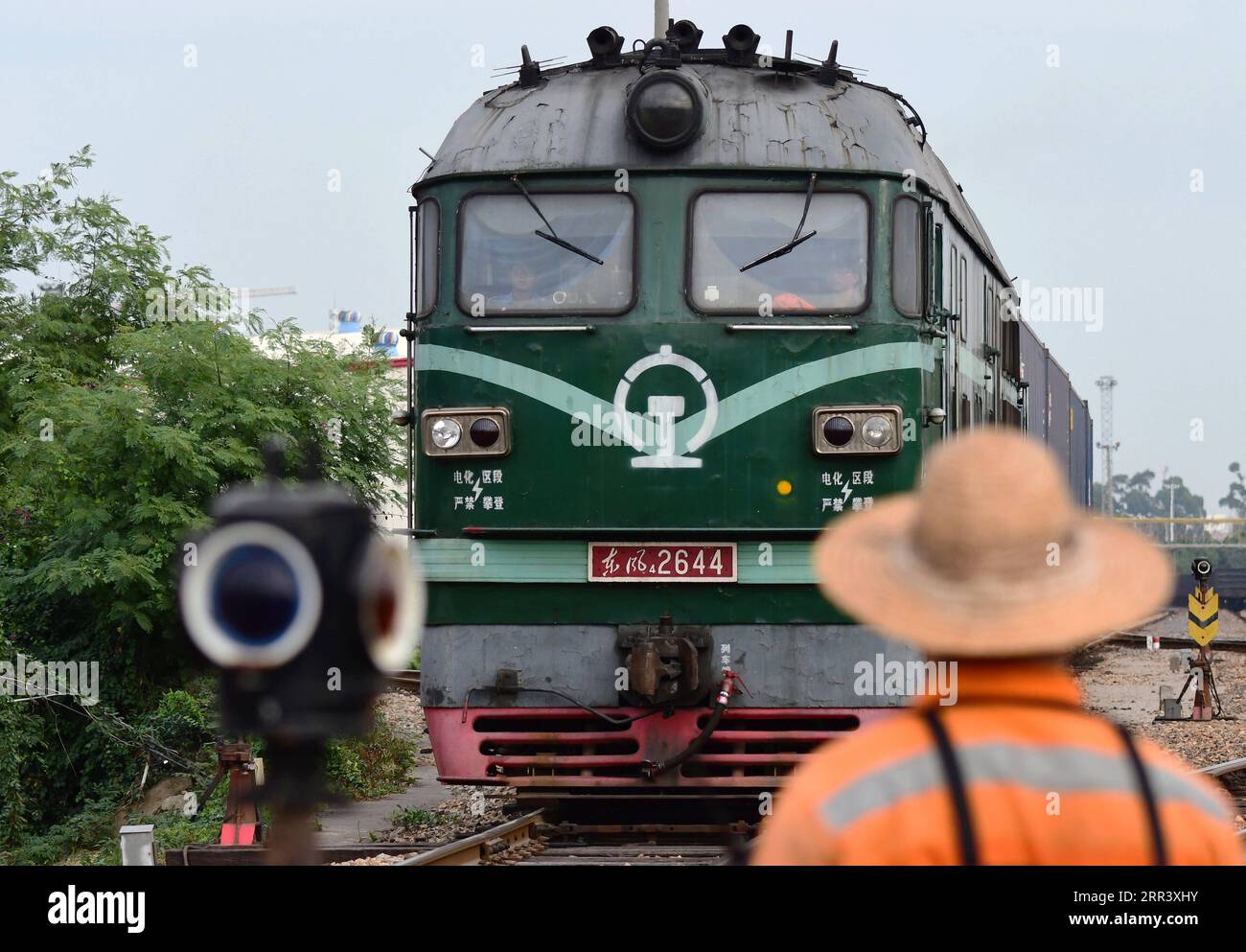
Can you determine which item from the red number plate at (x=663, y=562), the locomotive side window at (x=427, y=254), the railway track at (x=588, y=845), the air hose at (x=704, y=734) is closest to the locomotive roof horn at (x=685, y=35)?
the locomotive side window at (x=427, y=254)

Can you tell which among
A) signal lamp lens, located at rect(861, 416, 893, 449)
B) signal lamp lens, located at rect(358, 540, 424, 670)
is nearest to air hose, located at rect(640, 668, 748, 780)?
signal lamp lens, located at rect(861, 416, 893, 449)

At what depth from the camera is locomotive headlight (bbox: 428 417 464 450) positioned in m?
8.18

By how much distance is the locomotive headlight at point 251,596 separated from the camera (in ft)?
6.74

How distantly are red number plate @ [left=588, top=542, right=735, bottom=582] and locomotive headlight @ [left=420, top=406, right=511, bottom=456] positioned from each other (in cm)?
71

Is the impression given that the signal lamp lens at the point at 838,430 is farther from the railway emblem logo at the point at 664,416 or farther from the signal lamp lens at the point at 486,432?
the signal lamp lens at the point at 486,432

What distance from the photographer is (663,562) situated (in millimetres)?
8047

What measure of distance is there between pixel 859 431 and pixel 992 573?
5.85 meters

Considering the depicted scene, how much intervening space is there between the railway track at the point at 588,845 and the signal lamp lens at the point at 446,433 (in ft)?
6.09

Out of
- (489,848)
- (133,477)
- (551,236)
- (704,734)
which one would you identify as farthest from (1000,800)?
(133,477)

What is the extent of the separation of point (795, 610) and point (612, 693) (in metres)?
0.95

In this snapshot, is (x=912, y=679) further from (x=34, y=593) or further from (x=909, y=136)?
(x=34, y=593)

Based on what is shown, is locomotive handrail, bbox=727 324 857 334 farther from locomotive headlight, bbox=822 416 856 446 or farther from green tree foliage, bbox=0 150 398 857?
green tree foliage, bbox=0 150 398 857

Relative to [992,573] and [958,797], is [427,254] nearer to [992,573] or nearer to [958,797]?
[992,573]
